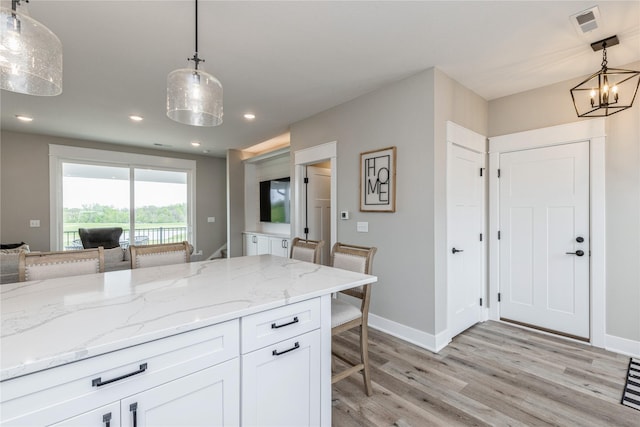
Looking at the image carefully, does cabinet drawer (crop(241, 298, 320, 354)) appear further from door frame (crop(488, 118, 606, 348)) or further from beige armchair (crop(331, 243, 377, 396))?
door frame (crop(488, 118, 606, 348))

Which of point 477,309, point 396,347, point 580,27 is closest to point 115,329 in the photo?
point 396,347

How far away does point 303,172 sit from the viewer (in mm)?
4223

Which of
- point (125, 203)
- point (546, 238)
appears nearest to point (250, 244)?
point (125, 203)

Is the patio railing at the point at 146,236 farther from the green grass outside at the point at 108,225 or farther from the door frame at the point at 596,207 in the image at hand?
the door frame at the point at 596,207

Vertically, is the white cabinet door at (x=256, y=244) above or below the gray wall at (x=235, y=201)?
below

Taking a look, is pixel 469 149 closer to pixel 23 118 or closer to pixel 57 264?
pixel 57 264

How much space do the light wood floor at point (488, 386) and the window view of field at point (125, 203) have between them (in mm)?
5256

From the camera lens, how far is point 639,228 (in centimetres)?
244

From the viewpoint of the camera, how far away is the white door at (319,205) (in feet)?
14.0

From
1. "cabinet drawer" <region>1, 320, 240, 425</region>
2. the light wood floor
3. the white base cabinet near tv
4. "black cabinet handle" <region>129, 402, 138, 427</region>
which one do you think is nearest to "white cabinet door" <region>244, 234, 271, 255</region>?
the white base cabinet near tv

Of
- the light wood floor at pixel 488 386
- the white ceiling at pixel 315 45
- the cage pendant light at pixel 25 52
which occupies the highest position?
the white ceiling at pixel 315 45

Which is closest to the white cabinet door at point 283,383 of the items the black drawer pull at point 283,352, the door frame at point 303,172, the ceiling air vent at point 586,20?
the black drawer pull at point 283,352

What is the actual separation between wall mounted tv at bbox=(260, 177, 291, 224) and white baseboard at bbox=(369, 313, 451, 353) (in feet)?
8.46

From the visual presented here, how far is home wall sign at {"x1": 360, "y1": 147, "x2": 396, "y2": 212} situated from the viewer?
292 cm
